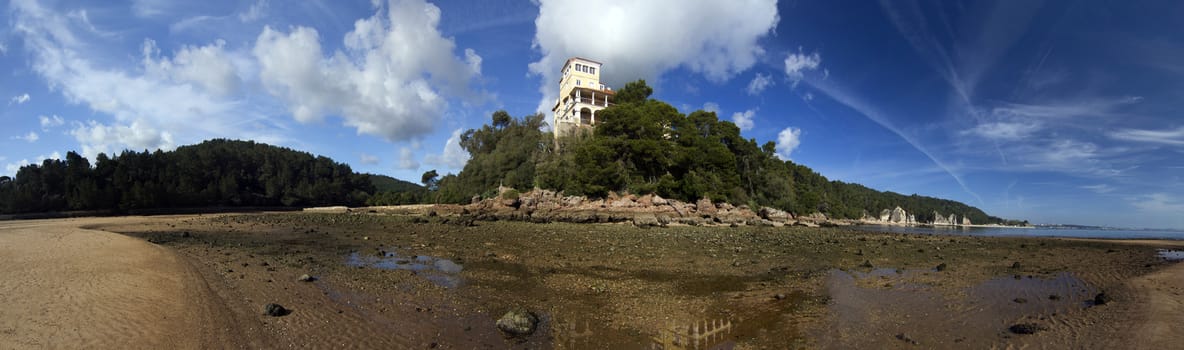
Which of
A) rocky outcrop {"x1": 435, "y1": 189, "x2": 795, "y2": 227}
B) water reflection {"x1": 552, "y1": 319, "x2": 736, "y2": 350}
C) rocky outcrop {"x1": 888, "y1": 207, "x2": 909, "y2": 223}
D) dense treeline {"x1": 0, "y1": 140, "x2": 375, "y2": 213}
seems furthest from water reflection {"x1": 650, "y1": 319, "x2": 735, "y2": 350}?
rocky outcrop {"x1": 888, "y1": 207, "x2": 909, "y2": 223}

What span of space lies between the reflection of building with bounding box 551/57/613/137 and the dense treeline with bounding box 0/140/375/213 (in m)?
53.8

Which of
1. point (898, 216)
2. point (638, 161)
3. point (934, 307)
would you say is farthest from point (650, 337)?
point (898, 216)

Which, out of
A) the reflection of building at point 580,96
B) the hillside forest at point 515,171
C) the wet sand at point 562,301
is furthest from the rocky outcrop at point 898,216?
the wet sand at point 562,301

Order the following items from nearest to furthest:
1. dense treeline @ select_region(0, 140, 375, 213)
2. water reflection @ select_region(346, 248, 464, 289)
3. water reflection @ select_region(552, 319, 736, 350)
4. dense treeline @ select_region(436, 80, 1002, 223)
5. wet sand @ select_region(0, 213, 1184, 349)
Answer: water reflection @ select_region(552, 319, 736, 350), wet sand @ select_region(0, 213, 1184, 349), water reflection @ select_region(346, 248, 464, 289), dense treeline @ select_region(436, 80, 1002, 223), dense treeline @ select_region(0, 140, 375, 213)

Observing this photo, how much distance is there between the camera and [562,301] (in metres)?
8.99

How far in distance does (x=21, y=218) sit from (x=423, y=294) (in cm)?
7729

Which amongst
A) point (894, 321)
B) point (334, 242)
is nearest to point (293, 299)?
point (894, 321)

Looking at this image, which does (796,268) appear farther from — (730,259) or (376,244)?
(376,244)

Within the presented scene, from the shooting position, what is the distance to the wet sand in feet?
20.9

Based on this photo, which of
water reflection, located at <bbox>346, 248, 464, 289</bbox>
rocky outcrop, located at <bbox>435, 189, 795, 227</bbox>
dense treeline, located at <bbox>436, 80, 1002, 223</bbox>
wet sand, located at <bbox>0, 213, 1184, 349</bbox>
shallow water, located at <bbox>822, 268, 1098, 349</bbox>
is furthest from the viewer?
dense treeline, located at <bbox>436, 80, 1002, 223</bbox>

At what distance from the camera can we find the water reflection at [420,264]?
11.3 m

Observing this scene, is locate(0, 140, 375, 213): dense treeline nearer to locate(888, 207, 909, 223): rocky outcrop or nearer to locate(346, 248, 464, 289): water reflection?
locate(346, 248, 464, 289): water reflection

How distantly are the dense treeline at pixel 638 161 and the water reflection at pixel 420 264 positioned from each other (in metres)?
34.0

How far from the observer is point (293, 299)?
8484mm
